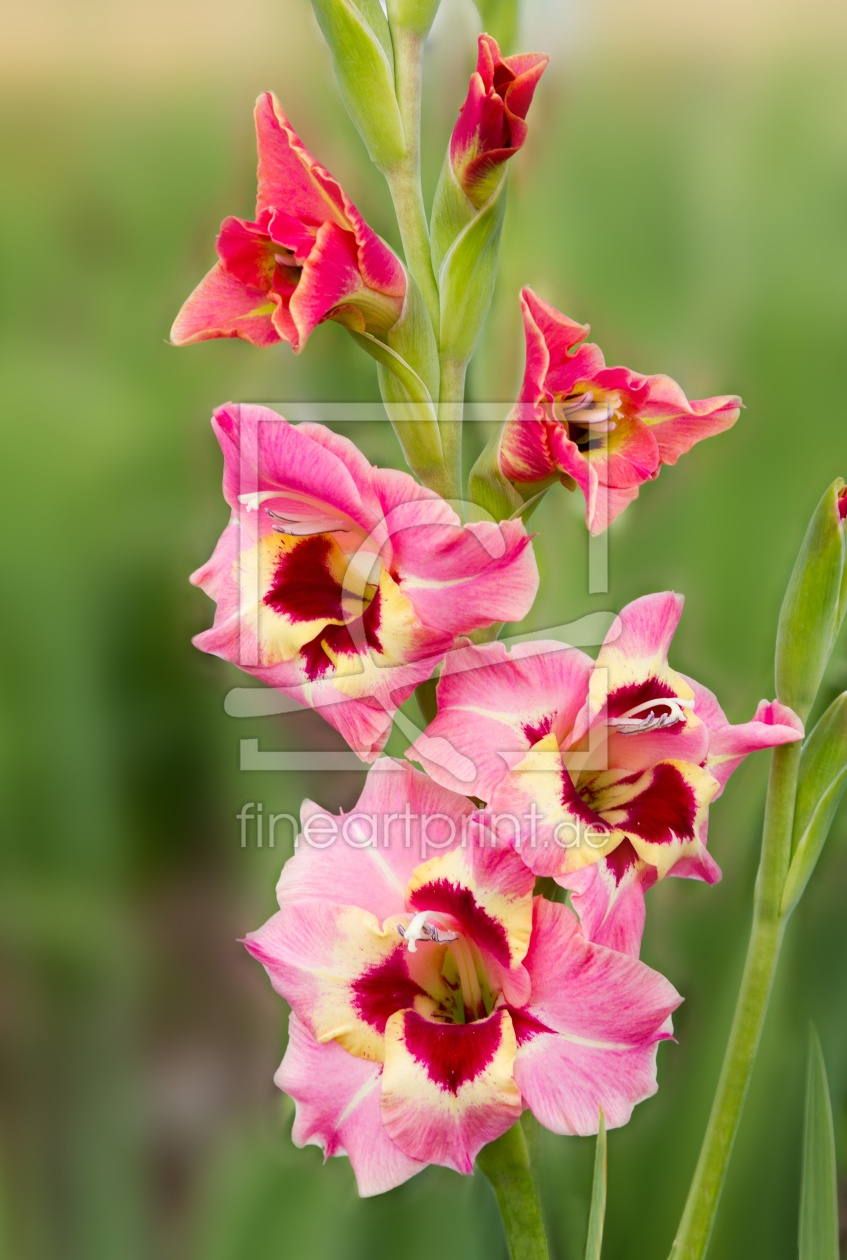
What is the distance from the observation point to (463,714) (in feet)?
1.50

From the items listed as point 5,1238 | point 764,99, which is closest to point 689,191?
point 764,99

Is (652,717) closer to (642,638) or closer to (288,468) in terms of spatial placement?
(642,638)

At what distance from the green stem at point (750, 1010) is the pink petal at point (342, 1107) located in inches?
8.0

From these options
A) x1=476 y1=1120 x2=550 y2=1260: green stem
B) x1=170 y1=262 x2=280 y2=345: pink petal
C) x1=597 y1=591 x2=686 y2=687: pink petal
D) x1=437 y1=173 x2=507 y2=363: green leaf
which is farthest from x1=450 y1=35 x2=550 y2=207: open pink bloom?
x1=476 y1=1120 x2=550 y2=1260: green stem

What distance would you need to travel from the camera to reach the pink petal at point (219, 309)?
0.49m

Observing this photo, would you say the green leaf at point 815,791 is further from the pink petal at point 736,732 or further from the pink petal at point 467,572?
the pink petal at point 467,572

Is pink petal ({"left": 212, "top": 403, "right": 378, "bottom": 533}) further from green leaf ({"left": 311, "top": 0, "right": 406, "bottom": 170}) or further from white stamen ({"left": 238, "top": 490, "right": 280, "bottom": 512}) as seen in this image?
green leaf ({"left": 311, "top": 0, "right": 406, "bottom": 170})

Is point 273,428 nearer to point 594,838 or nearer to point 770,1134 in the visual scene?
point 594,838

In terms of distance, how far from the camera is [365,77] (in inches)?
20.1

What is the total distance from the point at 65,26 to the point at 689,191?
50cm

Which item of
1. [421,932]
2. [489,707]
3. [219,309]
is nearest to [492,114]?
[219,309]

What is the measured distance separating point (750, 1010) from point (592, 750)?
0.21 m

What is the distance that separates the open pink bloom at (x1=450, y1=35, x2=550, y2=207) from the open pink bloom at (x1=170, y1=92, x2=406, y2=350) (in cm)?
7

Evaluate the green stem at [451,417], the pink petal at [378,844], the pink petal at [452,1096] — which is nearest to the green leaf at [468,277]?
the green stem at [451,417]
